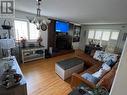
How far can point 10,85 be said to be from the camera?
4.10 ft

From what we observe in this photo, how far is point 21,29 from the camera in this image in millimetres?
3949

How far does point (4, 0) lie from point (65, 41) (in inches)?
164

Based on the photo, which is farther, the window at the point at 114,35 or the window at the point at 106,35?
the window at the point at 106,35

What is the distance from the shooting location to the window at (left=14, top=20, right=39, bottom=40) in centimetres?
380

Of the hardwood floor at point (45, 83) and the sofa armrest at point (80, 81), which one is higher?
the sofa armrest at point (80, 81)

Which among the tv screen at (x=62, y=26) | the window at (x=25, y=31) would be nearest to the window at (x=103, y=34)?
the tv screen at (x=62, y=26)

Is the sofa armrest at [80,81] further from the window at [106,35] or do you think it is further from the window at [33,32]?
the window at [106,35]

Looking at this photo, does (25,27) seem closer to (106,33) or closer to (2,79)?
(2,79)

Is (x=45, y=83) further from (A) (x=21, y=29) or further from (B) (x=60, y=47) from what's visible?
(B) (x=60, y=47)

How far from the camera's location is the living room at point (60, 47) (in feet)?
5.04

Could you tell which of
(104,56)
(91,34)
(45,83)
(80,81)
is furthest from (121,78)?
(91,34)

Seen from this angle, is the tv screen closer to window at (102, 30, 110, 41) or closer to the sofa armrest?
window at (102, 30, 110, 41)

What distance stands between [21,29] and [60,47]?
2.76 meters

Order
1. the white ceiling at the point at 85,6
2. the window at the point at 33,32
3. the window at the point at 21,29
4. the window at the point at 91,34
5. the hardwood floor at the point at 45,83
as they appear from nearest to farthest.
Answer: the white ceiling at the point at 85,6 < the hardwood floor at the point at 45,83 < the window at the point at 21,29 < the window at the point at 33,32 < the window at the point at 91,34
